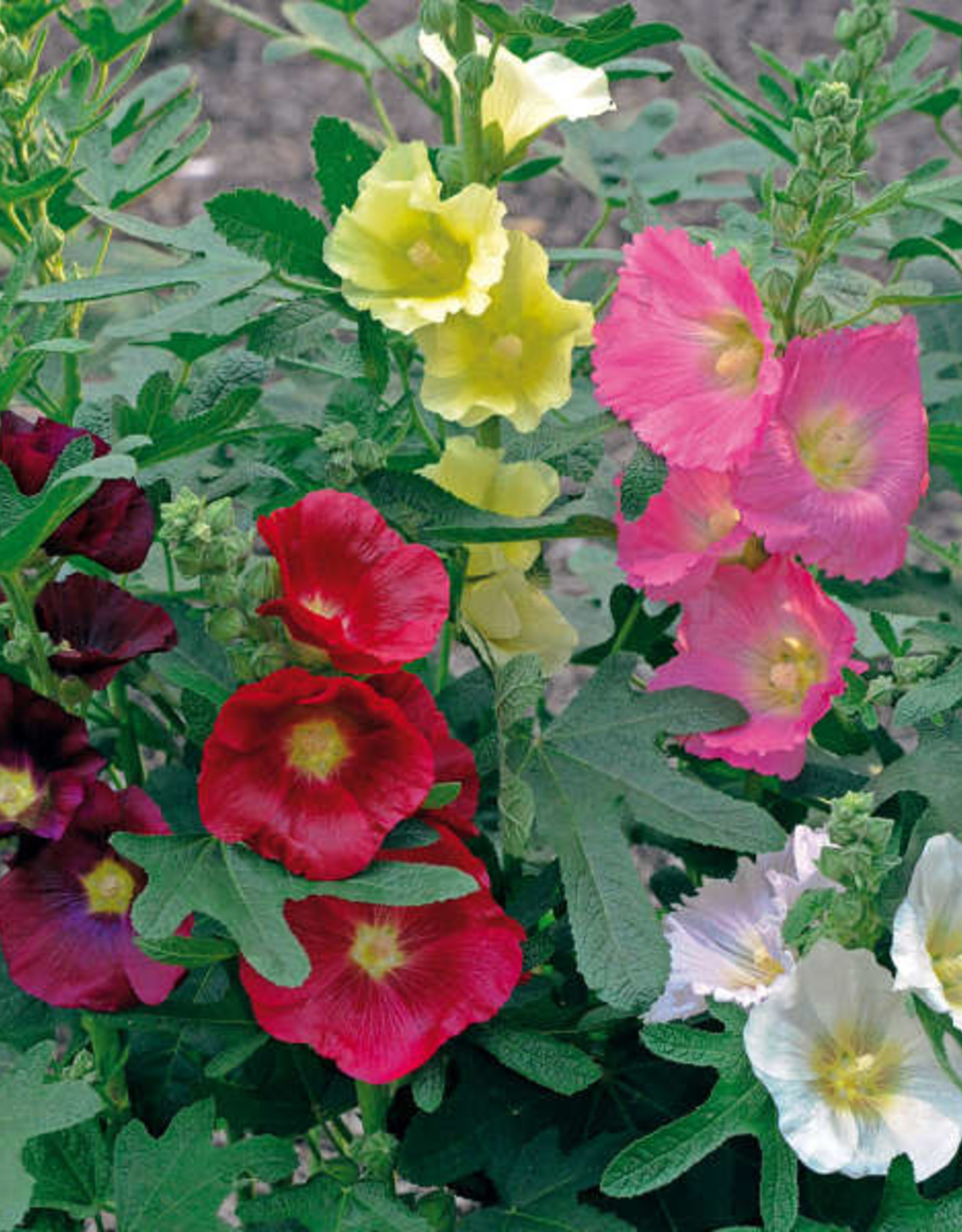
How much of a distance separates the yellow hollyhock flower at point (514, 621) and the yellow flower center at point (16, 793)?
25 centimetres

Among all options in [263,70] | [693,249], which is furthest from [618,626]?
[263,70]

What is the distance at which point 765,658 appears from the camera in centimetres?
103

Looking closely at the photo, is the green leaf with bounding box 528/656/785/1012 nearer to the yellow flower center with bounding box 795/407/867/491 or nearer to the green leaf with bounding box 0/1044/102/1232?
the yellow flower center with bounding box 795/407/867/491

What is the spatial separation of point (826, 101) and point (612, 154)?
60cm

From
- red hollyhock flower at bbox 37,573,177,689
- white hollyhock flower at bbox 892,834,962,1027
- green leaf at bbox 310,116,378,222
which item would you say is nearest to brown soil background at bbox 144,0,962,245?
green leaf at bbox 310,116,378,222

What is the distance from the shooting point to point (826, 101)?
0.91m

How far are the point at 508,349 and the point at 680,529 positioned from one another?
0.44 ft

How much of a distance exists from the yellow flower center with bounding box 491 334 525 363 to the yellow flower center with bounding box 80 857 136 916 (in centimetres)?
34

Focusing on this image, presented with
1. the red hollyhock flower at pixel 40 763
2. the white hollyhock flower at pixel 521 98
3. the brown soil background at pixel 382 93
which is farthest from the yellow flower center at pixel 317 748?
the brown soil background at pixel 382 93

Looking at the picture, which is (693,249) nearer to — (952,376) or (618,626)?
(618,626)

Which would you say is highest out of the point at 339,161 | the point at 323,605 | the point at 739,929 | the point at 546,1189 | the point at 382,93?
the point at 339,161

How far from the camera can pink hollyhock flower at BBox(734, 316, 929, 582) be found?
0.94 m

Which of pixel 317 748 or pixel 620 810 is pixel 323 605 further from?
pixel 620 810

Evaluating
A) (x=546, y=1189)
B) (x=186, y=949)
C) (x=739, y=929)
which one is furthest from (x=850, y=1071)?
(x=186, y=949)
